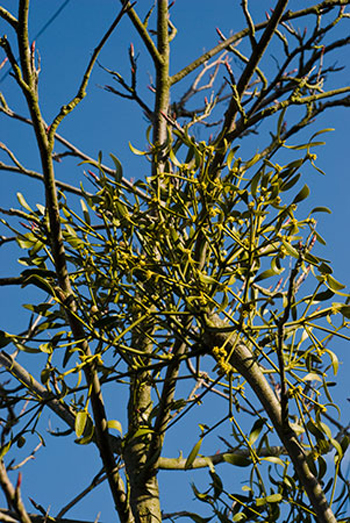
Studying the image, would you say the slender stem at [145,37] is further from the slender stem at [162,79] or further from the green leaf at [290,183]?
the green leaf at [290,183]

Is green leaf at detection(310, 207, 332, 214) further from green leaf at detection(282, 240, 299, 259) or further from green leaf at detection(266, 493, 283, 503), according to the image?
green leaf at detection(266, 493, 283, 503)

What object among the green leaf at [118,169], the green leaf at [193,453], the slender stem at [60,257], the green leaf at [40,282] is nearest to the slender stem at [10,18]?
the slender stem at [60,257]

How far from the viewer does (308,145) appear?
2.52 ft

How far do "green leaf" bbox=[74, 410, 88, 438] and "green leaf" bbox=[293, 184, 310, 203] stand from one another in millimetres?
360

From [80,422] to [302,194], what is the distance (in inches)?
14.9

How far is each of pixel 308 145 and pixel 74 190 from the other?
2.88 feet

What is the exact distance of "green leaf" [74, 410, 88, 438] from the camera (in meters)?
0.73

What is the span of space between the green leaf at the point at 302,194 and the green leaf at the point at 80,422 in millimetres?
360

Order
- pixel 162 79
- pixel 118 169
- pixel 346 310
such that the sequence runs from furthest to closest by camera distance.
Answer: pixel 162 79
pixel 118 169
pixel 346 310

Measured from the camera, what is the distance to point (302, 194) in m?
0.76

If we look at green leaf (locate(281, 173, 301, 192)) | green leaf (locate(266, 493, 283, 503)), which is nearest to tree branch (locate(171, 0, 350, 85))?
green leaf (locate(281, 173, 301, 192))

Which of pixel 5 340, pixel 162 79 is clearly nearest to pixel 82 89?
pixel 5 340

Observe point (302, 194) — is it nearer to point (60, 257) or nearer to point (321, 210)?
point (321, 210)

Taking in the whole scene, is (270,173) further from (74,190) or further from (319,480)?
(74,190)
